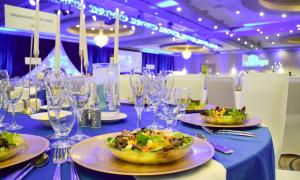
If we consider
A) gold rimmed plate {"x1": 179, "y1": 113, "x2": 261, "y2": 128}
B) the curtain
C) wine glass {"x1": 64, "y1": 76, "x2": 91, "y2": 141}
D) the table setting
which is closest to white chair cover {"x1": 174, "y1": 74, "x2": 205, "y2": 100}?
gold rimmed plate {"x1": 179, "y1": 113, "x2": 261, "y2": 128}

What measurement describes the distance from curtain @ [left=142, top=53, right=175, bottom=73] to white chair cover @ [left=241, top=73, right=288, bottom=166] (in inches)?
578

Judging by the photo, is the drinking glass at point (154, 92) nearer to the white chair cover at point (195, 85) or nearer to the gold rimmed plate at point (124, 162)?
the gold rimmed plate at point (124, 162)

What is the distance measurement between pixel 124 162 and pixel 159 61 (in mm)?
17836

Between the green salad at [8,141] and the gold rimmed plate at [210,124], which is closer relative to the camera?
the green salad at [8,141]

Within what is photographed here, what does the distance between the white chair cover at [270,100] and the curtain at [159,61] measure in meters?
14.7

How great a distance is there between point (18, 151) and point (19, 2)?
21.0 feet

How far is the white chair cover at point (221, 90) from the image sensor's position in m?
3.14

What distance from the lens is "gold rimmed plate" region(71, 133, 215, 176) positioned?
A: 24.2 inches

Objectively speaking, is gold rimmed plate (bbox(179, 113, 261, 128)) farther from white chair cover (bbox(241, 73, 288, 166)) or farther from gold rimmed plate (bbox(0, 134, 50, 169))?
white chair cover (bbox(241, 73, 288, 166))

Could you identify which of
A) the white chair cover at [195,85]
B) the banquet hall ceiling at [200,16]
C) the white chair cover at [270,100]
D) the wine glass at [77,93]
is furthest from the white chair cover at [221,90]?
the banquet hall ceiling at [200,16]

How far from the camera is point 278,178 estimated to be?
1447 millimetres

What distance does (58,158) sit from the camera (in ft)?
2.37

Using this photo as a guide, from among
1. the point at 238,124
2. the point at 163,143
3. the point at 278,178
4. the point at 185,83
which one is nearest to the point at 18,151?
the point at 163,143

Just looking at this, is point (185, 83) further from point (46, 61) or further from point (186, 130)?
point (46, 61)
